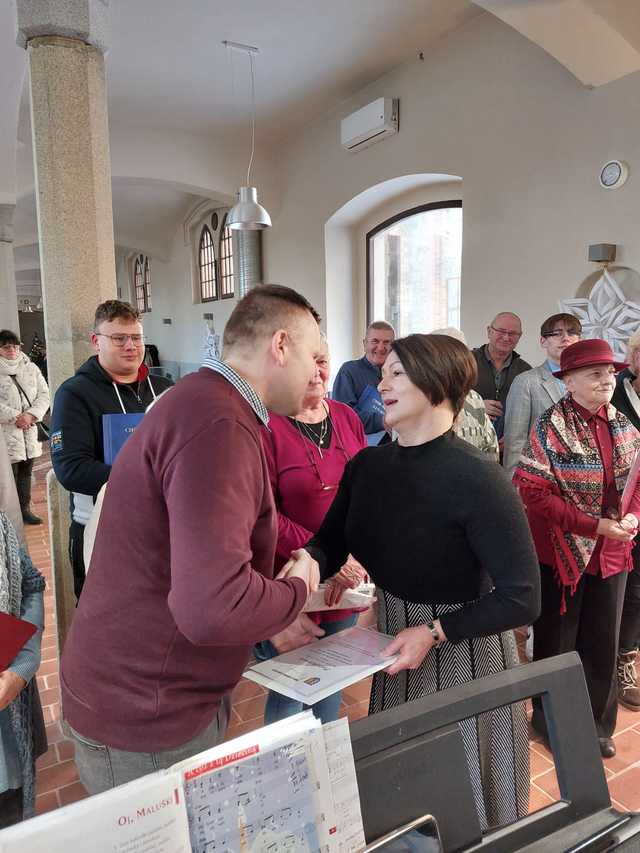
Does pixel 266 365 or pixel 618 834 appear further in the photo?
pixel 266 365

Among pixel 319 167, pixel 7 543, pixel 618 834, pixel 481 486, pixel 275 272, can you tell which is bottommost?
pixel 618 834

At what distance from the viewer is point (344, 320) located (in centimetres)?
808

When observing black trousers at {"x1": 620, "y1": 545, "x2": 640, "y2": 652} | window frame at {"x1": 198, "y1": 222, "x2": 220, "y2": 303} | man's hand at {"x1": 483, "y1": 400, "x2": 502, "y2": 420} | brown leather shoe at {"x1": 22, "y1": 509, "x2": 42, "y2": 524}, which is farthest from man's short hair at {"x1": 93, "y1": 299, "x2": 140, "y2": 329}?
window frame at {"x1": 198, "y1": 222, "x2": 220, "y2": 303}

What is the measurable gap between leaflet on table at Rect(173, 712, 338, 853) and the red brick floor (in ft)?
4.72

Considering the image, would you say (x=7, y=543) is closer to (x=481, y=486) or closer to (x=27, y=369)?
(x=481, y=486)

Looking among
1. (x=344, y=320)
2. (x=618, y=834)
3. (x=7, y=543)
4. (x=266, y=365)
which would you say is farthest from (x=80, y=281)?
(x=344, y=320)

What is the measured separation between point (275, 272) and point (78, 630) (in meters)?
8.24

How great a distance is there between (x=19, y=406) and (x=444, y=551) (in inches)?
198

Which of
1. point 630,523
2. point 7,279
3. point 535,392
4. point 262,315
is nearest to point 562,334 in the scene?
point 535,392

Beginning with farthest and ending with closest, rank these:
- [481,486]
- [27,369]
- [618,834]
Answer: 1. [27,369]
2. [481,486]
3. [618,834]

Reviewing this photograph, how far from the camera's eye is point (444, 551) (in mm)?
1472

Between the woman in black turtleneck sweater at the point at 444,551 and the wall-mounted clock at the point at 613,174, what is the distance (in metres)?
3.52

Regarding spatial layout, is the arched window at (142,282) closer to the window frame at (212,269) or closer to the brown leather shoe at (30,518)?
the window frame at (212,269)

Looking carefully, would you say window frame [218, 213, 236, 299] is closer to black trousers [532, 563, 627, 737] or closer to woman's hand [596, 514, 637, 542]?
black trousers [532, 563, 627, 737]
